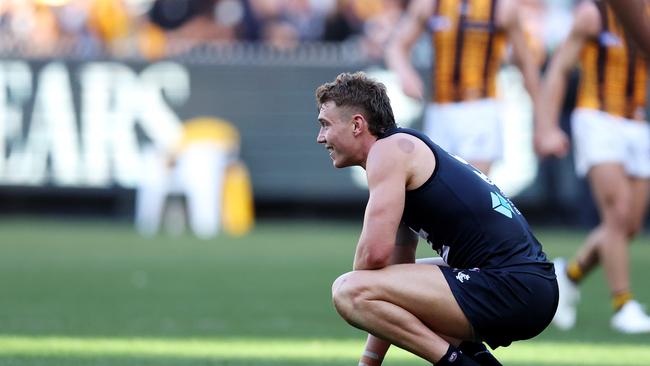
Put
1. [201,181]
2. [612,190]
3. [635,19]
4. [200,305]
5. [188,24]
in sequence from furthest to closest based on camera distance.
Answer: [188,24], [201,181], [200,305], [612,190], [635,19]

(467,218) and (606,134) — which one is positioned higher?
(467,218)

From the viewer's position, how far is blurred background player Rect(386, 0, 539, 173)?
10414 mm

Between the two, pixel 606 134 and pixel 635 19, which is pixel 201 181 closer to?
pixel 606 134

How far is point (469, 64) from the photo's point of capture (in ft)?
34.3

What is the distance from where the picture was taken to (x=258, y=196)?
1917 centimetres

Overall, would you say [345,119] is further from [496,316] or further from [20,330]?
[20,330]

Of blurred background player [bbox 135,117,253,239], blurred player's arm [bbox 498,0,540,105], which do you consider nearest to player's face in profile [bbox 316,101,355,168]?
blurred player's arm [bbox 498,0,540,105]

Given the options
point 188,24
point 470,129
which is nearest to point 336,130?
point 470,129

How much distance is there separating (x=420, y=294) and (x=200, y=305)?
14.7 ft

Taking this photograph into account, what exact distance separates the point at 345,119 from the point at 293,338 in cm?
272

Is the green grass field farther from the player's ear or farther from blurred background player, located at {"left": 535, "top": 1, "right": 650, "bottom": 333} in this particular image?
the player's ear

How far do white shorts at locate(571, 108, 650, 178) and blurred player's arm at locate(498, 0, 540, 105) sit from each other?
53 centimetres

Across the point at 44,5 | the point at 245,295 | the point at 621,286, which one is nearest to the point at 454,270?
the point at 621,286

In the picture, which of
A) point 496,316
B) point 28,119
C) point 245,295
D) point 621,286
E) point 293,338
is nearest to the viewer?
point 496,316
